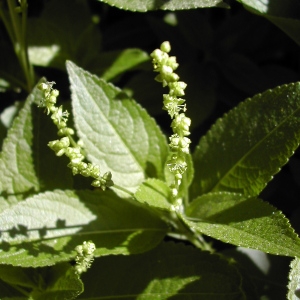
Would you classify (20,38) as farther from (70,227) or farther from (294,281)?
(294,281)

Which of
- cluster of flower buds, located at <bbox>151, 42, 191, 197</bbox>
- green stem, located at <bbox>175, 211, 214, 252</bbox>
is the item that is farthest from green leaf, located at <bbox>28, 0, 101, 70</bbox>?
cluster of flower buds, located at <bbox>151, 42, 191, 197</bbox>

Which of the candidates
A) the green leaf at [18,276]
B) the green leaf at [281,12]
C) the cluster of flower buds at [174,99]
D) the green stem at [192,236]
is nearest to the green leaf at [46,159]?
the green leaf at [18,276]

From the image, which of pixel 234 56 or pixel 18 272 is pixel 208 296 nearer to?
pixel 18 272

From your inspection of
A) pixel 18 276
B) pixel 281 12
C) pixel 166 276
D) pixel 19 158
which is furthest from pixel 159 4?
pixel 18 276

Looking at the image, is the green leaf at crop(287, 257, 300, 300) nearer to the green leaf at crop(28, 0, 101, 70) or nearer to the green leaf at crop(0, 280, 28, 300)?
the green leaf at crop(0, 280, 28, 300)

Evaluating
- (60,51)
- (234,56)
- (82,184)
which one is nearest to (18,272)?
(82,184)

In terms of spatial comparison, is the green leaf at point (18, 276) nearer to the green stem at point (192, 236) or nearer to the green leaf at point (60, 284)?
the green leaf at point (60, 284)
